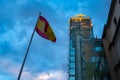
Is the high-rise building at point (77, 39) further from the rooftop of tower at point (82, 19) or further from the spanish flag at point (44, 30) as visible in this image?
the spanish flag at point (44, 30)

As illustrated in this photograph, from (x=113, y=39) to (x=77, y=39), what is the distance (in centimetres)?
3719

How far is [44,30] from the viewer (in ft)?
69.3

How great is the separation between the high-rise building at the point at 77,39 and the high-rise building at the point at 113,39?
2186 centimetres

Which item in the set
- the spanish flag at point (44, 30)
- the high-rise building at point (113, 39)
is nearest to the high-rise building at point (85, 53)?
the high-rise building at point (113, 39)

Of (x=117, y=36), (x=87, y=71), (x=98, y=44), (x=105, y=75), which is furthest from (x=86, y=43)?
→ (x=117, y=36)

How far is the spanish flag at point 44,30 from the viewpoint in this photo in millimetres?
20795

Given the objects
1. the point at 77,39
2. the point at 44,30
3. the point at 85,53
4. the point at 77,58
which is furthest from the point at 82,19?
the point at 44,30

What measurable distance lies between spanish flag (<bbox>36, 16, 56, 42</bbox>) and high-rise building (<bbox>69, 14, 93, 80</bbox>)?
139ft

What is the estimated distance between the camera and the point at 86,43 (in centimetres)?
5056

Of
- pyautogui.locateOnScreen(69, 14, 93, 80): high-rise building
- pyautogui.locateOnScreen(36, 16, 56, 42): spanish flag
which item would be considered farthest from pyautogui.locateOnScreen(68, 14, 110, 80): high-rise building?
pyautogui.locateOnScreen(36, 16, 56, 42): spanish flag

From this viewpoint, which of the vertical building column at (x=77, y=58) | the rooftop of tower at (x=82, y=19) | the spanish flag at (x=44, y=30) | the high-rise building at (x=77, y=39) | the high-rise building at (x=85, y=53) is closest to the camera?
the spanish flag at (x=44, y=30)

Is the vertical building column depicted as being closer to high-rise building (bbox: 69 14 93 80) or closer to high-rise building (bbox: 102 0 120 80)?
high-rise building (bbox: 69 14 93 80)

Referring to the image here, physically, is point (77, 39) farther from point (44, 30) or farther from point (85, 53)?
point (44, 30)

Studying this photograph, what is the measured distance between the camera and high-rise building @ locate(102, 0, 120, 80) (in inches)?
1344
